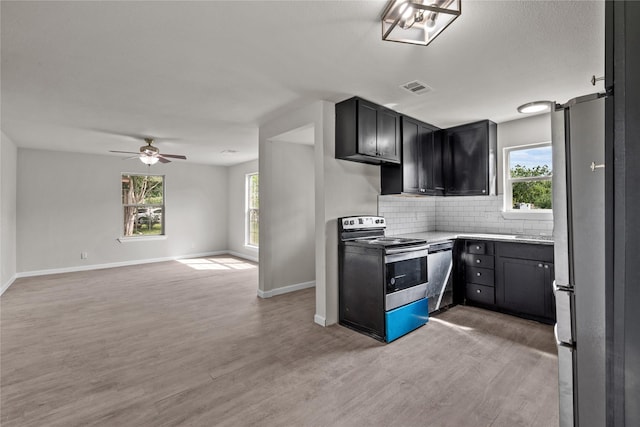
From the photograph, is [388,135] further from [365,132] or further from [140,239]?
[140,239]

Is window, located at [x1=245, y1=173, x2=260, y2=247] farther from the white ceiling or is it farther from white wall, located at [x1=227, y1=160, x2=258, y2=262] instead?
the white ceiling

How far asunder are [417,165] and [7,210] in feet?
21.0

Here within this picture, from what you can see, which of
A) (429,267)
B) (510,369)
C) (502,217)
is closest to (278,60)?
(429,267)

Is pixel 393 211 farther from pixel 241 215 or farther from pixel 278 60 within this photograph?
pixel 241 215

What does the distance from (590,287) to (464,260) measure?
293 centimetres

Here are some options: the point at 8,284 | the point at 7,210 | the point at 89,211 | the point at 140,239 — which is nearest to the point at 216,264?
the point at 140,239

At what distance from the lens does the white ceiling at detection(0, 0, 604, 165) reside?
5.90 feet

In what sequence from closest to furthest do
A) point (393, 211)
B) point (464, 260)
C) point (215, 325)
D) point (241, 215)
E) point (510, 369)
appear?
point (510, 369) → point (215, 325) → point (464, 260) → point (393, 211) → point (241, 215)

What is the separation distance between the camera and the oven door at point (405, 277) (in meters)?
2.90

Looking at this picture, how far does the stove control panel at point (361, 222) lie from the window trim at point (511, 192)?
1.78 meters

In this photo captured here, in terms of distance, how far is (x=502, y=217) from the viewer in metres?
4.13

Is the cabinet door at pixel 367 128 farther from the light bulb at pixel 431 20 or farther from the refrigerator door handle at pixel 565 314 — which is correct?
the refrigerator door handle at pixel 565 314

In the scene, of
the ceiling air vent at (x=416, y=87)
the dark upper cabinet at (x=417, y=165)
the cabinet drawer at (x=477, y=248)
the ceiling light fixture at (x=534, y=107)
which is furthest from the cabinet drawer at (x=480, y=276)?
the ceiling air vent at (x=416, y=87)

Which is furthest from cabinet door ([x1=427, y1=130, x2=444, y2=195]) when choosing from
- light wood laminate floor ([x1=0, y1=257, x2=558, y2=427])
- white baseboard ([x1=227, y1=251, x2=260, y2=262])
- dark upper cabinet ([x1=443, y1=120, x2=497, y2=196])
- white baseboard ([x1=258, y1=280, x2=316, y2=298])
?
white baseboard ([x1=227, y1=251, x2=260, y2=262])
